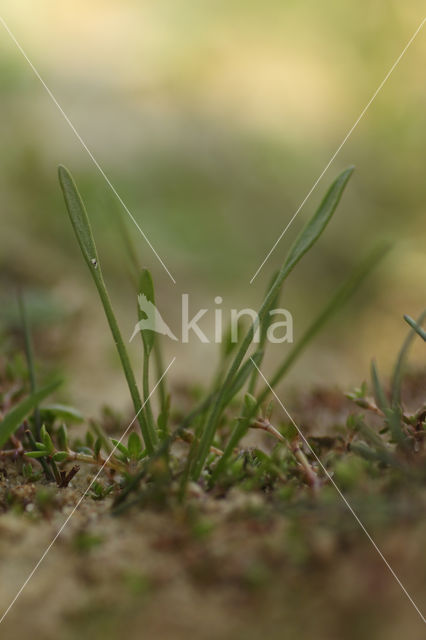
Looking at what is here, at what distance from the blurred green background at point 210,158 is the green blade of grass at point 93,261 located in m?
0.71

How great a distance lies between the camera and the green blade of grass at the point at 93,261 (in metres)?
0.74

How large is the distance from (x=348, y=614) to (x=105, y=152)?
2.89 metres

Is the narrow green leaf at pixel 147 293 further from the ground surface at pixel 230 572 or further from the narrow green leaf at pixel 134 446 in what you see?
the ground surface at pixel 230 572

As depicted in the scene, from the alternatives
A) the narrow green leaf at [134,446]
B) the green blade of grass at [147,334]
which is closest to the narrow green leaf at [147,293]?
the green blade of grass at [147,334]

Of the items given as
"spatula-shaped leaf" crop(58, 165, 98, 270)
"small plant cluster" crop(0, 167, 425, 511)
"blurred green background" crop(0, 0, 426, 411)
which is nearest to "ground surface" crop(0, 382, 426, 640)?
"small plant cluster" crop(0, 167, 425, 511)

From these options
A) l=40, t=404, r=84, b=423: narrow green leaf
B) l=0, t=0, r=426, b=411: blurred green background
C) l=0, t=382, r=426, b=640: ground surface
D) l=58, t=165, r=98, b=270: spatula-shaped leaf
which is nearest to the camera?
l=0, t=382, r=426, b=640: ground surface

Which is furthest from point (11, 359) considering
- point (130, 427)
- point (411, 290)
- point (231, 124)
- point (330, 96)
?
point (330, 96)

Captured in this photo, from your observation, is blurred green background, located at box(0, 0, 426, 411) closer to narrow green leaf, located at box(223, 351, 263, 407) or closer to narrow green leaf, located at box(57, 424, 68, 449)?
narrow green leaf, located at box(57, 424, 68, 449)

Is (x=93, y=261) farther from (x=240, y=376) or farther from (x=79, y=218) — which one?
(x=240, y=376)

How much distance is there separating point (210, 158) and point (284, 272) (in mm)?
2549

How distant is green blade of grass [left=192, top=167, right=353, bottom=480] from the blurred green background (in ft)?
2.56

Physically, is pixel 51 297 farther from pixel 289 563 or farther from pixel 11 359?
pixel 289 563

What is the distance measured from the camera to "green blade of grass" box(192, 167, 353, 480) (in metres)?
0.70

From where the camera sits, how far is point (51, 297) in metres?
1.74
